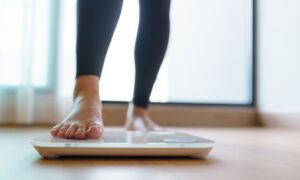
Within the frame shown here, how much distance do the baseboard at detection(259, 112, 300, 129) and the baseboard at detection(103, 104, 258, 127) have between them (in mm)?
66

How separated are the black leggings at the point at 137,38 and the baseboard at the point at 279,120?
47.2 inches

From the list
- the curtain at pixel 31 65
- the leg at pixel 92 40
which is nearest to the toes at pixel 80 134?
the leg at pixel 92 40

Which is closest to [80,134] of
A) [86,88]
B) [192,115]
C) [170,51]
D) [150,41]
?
[86,88]

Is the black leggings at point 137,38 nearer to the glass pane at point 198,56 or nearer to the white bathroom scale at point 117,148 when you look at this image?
the white bathroom scale at point 117,148

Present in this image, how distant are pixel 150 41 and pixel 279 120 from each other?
1398 millimetres

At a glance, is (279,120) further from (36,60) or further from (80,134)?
(80,134)

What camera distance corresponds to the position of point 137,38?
1235 millimetres

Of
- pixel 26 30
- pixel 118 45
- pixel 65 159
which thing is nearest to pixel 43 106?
pixel 26 30

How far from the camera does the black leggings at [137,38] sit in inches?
36.2

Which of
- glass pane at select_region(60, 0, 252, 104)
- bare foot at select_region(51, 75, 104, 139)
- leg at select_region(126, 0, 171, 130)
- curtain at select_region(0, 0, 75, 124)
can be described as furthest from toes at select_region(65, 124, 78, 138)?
glass pane at select_region(60, 0, 252, 104)

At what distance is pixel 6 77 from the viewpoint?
215 centimetres

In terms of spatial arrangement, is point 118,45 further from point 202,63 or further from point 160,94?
point 202,63

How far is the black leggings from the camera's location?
92 centimetres

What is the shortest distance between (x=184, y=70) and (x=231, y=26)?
491mm
